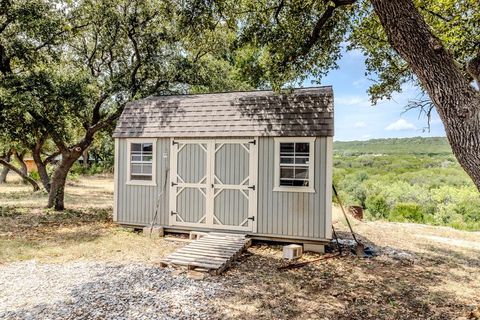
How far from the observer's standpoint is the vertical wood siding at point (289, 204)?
7109 mm

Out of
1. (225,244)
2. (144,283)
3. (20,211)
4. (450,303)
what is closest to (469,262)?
(450,303)

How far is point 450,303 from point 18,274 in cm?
672

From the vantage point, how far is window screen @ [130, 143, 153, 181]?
8.59 m

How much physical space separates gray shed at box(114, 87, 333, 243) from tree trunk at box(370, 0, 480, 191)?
3780 mm

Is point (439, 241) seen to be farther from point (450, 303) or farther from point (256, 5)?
point (256, 5)

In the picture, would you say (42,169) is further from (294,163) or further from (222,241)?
(294,163)

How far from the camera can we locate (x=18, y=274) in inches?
212

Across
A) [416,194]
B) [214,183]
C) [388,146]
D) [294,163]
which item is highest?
[388,146]

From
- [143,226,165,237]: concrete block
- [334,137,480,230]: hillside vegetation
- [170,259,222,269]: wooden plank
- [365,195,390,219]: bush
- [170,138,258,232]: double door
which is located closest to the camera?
[170,259,222,269]: wooden plank

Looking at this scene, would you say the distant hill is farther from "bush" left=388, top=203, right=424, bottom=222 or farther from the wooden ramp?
the wooden ramp

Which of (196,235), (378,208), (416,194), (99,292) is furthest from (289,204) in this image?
(416,194)

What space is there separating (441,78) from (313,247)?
4.94 m

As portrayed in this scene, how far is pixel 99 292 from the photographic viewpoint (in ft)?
15.3

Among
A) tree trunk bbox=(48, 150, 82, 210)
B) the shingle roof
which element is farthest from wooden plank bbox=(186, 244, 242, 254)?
tree trunk bbox=(48, 150, 82, 210)
